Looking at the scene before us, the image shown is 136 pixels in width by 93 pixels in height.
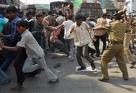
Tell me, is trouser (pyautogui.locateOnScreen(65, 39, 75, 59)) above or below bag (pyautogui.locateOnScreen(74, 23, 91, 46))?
below

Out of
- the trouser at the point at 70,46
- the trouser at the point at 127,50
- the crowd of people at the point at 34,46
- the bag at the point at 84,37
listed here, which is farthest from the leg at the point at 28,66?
the trouser at the point at 70,46

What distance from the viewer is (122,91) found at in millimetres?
9266

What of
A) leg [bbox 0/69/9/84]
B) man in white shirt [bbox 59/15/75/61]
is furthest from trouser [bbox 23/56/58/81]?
man in white shirt [bbox 59/15/75/61]

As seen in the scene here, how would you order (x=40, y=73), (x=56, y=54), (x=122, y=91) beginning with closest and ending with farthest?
1. (x=122, y=91)
2. (x=40, y=73)
3. (x=56, y=54)

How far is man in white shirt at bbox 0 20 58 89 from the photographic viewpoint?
9195mm

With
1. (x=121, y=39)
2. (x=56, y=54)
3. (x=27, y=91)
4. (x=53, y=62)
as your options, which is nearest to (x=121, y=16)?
(x=121, y=39)

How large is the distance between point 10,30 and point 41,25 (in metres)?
4.12

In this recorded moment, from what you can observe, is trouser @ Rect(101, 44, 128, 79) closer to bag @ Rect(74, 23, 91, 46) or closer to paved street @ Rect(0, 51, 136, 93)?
paved street @ Rect(0, 51, 136, 93)

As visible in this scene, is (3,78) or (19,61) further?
(3,78)

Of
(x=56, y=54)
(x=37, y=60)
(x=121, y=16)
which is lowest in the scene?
(x=56, y=54)

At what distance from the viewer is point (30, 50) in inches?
374

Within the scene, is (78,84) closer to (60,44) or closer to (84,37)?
(84,37)

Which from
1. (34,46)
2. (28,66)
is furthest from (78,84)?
(34,46)

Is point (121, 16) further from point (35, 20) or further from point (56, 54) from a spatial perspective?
point (56, 54)
